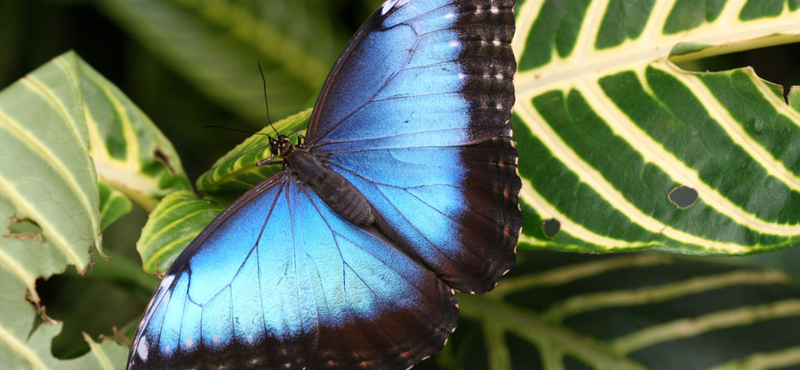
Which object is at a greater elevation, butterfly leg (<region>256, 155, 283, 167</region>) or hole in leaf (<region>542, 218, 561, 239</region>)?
hole in leaf (<region>542, 218, 561, 239</region>)

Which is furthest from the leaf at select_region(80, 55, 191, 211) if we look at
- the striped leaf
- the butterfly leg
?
the striped leaf

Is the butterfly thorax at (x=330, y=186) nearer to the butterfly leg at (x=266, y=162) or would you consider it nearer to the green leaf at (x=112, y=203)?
the butterfly leg at (x=266, y=162)

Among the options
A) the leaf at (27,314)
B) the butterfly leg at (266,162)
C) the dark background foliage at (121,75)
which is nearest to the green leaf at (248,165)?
the butterfly leg at (266,162)

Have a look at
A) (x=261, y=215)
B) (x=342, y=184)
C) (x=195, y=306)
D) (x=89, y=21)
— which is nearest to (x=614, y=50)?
(x=342, y=184)

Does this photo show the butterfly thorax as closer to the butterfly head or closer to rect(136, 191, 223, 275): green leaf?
the butterfly head

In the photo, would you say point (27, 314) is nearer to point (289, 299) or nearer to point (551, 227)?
point (289, 299)

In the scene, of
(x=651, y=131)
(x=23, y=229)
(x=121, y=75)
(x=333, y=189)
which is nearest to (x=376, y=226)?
(x=333, y=189)
